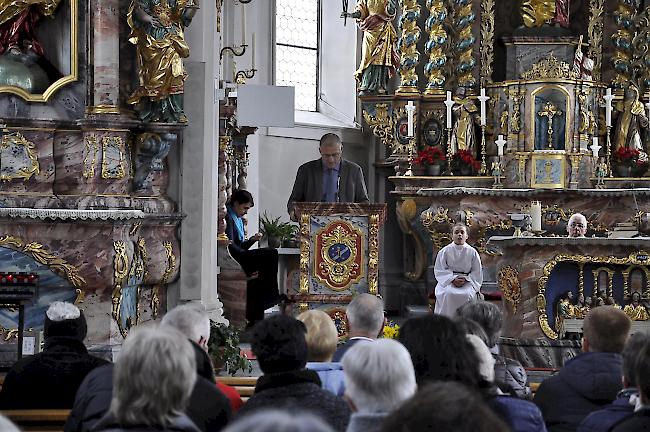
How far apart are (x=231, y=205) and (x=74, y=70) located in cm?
387

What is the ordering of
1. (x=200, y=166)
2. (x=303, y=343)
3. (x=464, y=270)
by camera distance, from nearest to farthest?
(x=303, y=343), (x=200, y=166), (x=464, y=270)

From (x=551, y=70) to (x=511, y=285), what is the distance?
7.67m

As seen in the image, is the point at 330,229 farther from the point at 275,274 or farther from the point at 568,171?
the point at 568,171

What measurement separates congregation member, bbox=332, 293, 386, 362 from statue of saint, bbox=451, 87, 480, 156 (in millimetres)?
13496

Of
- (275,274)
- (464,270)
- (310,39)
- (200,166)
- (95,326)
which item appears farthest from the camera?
(310,39)

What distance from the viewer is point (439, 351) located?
495 centimetres

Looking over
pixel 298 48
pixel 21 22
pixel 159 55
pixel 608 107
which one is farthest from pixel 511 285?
pixel 298 48

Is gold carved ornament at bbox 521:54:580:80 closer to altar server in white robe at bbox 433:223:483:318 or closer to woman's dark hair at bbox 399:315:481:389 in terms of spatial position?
altar server in white robe at bbox 433:223:483:318

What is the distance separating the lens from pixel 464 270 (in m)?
13.9

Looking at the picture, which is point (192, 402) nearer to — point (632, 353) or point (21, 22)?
point (632, 353)

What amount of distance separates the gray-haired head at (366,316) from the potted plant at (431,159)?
43.3 feet

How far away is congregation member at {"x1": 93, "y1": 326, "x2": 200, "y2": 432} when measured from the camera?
4.18m

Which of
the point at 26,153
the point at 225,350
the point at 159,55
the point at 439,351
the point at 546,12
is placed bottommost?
the point at 225,350

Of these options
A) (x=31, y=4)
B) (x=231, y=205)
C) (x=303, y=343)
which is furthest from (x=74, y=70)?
(x=303, y=343)
